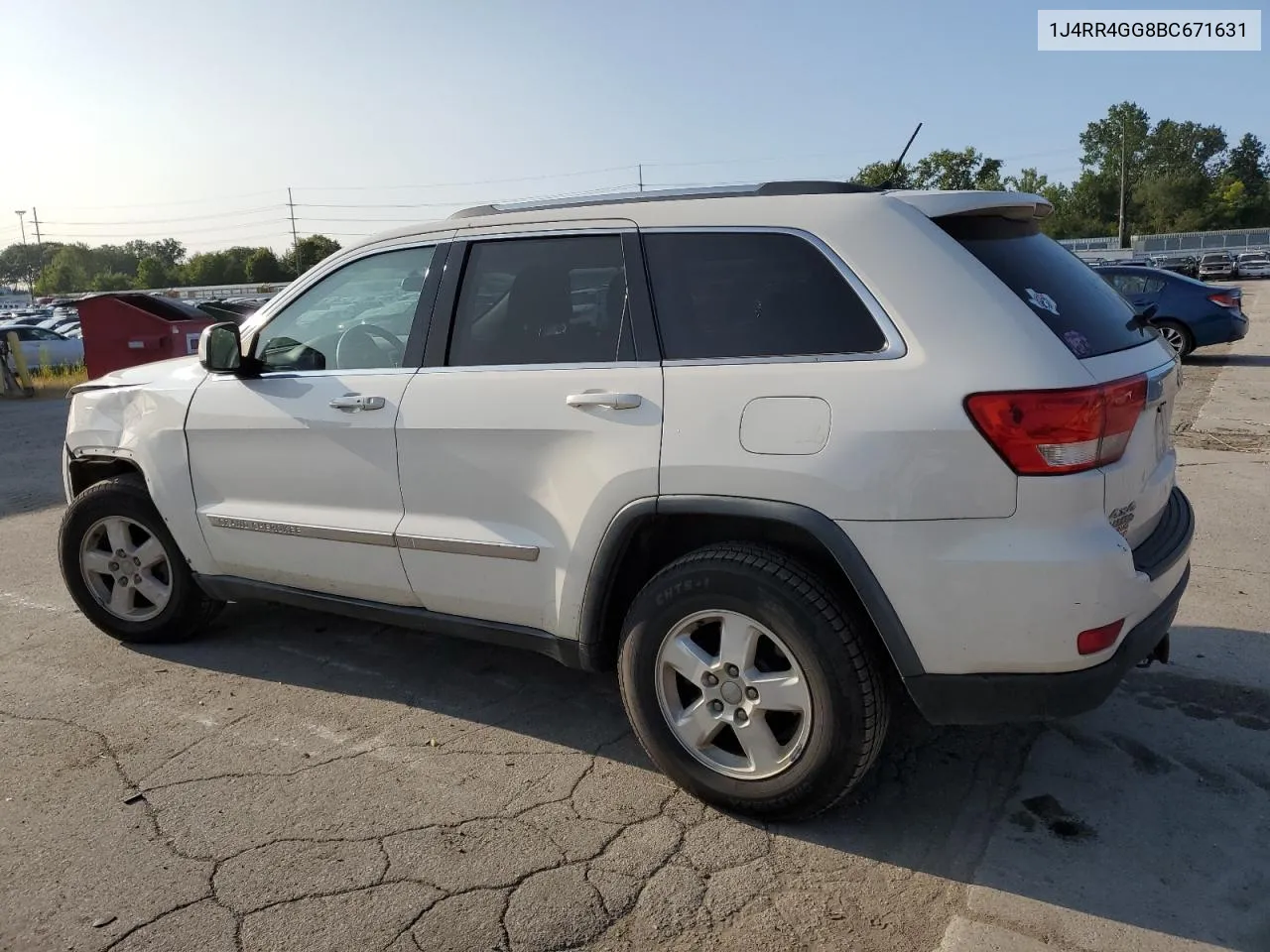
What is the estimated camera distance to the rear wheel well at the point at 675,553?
2998 mm

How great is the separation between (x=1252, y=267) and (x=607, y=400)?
190 feet

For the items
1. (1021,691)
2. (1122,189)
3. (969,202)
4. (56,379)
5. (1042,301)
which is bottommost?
(56,379)

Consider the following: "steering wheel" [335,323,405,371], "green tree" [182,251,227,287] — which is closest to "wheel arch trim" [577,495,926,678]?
"steering wheel" [335,323,405,371]

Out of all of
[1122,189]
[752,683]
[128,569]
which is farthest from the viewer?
[1122,189]

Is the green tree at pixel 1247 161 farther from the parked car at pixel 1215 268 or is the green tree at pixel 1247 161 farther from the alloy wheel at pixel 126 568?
the alloy wheel at pixel 126 568

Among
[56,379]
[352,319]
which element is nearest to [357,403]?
[352,319]

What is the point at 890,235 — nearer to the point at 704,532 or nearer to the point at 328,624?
the point at 704,532

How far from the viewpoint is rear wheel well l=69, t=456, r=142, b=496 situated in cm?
468

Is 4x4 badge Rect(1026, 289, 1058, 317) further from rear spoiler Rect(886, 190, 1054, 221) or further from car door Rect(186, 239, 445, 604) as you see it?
car door Rect(186, 239, 445, 604)

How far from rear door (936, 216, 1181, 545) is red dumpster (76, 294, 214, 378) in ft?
35.9

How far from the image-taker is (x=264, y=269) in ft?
261

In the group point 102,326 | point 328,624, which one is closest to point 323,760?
point 328,624

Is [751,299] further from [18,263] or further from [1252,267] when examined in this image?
[18,263]

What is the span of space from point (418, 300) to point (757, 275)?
134 centimetres
